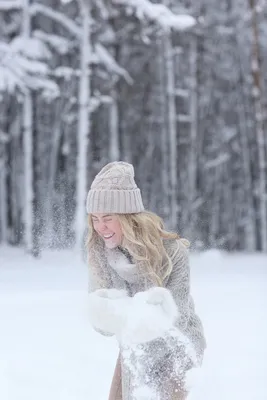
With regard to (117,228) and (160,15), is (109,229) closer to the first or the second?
(117,228)

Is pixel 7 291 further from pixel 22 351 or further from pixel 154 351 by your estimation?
pixel 154 351

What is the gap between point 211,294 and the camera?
10508mm

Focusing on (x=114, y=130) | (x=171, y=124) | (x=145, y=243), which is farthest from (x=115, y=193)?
(x=171, y=124)

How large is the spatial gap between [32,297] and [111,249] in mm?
6885

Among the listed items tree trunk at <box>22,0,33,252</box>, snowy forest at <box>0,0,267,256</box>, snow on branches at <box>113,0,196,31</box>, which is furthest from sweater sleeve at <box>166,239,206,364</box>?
snowy forest at <box>0,0,267,256</box>

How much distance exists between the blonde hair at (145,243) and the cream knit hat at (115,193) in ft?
Result: 0.13

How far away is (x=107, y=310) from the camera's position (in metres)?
2.61

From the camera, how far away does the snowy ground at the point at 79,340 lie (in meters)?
5.34

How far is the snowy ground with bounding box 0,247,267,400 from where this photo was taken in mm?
5344

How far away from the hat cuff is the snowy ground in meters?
0.42

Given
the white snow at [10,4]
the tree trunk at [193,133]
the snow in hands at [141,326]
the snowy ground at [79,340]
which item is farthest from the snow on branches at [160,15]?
the snow in hands at [141,326]

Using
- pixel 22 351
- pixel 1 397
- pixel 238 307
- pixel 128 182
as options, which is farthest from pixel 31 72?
pixel 128 182

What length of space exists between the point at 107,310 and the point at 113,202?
473 mm

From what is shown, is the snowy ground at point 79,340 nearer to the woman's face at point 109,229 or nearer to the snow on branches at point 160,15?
the woman's face at point 109,229
